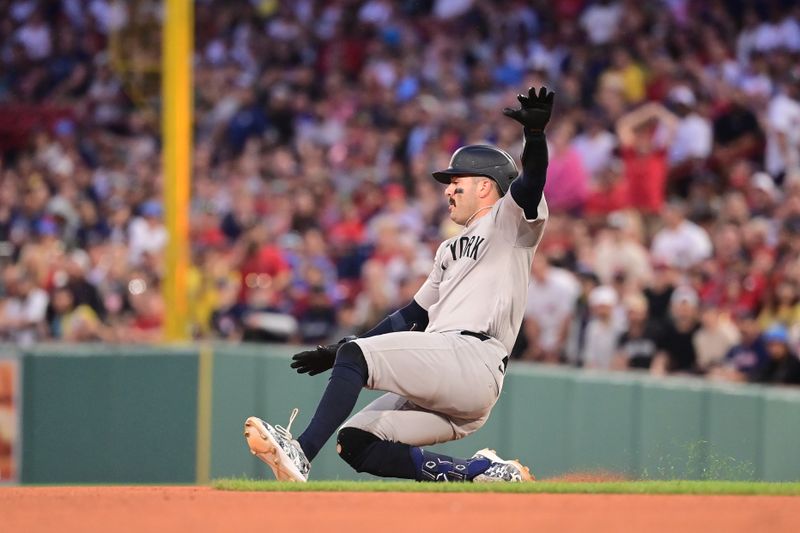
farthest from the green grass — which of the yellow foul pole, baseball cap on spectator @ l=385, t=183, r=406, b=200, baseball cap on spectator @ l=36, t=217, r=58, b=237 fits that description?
baseball cap on spectator @ l=36, t=217, r=58, b=237

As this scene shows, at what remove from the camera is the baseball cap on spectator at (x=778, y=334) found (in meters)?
10.9

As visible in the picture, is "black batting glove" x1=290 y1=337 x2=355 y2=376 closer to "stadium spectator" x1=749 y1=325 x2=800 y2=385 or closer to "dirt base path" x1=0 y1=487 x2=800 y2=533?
"dirt base path" x1=0 y1=487 x2=800 y2=533

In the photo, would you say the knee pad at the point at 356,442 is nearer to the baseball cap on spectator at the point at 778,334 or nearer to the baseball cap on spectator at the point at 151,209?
the baseball cap on spectator at the point at 778,334

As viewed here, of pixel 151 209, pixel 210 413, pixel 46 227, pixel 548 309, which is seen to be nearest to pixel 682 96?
pixel 548 309

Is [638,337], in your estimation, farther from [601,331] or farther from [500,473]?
[500,473]

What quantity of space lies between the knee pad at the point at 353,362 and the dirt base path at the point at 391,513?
1.97 ft

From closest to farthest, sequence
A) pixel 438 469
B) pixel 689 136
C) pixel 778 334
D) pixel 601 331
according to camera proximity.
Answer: pixel 438 469, pixel 778 334, pixel 601 331, pixel 689 136

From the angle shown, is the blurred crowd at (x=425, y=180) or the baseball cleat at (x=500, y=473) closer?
the baseball cleat at (x=500, y=473)

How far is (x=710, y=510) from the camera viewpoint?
18.6ft

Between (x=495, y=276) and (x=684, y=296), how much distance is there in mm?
5148

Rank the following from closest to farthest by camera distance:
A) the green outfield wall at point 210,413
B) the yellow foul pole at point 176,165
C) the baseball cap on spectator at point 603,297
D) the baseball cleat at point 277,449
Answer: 1. the baseball cleat at point 277,449
2. the green outfield wall at point 210,413
3. the baseball cap on spectator at point 603,297
4. the yellow foul pole at point 176,165

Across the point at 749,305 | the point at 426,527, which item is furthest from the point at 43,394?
the point at 426,527

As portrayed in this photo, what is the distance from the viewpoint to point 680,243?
12.7 m

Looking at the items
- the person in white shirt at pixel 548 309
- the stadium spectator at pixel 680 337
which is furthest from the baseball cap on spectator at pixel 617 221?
the stadium spectator at pixel 680 337
